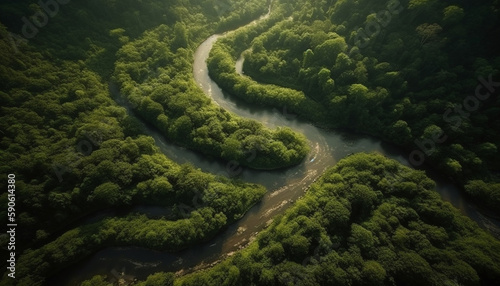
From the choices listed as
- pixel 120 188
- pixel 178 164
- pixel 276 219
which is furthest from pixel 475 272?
pixel 120 188

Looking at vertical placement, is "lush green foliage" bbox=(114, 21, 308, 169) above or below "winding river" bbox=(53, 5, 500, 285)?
above

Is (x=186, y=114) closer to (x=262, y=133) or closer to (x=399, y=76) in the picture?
(x=262, y=133)

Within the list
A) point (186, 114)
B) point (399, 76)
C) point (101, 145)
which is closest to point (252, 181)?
point (186, 114)

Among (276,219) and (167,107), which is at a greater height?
(167,107)

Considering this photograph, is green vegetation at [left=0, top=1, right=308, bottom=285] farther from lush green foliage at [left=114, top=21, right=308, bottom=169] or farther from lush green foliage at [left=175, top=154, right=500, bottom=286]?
lush green foliage at [left=175, top=154, right=500, bottom=286]

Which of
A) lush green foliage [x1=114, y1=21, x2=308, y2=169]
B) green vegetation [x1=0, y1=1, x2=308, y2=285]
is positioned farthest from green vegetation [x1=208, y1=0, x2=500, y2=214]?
green vegetation [x1=0, y1=1, x2=308, y2=285]

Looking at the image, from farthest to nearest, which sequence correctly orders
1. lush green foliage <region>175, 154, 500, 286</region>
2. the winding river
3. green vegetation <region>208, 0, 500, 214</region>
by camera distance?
green vegetation <region>208, 0, 500, 214</region>
the winding river
lush green foliage <region>175, 154, 500, 286</region>

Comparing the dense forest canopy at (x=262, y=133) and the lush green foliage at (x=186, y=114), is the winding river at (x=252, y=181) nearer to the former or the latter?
the dense forest canopy at (x=262, y=133)

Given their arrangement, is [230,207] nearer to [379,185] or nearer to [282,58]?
[379,185]
